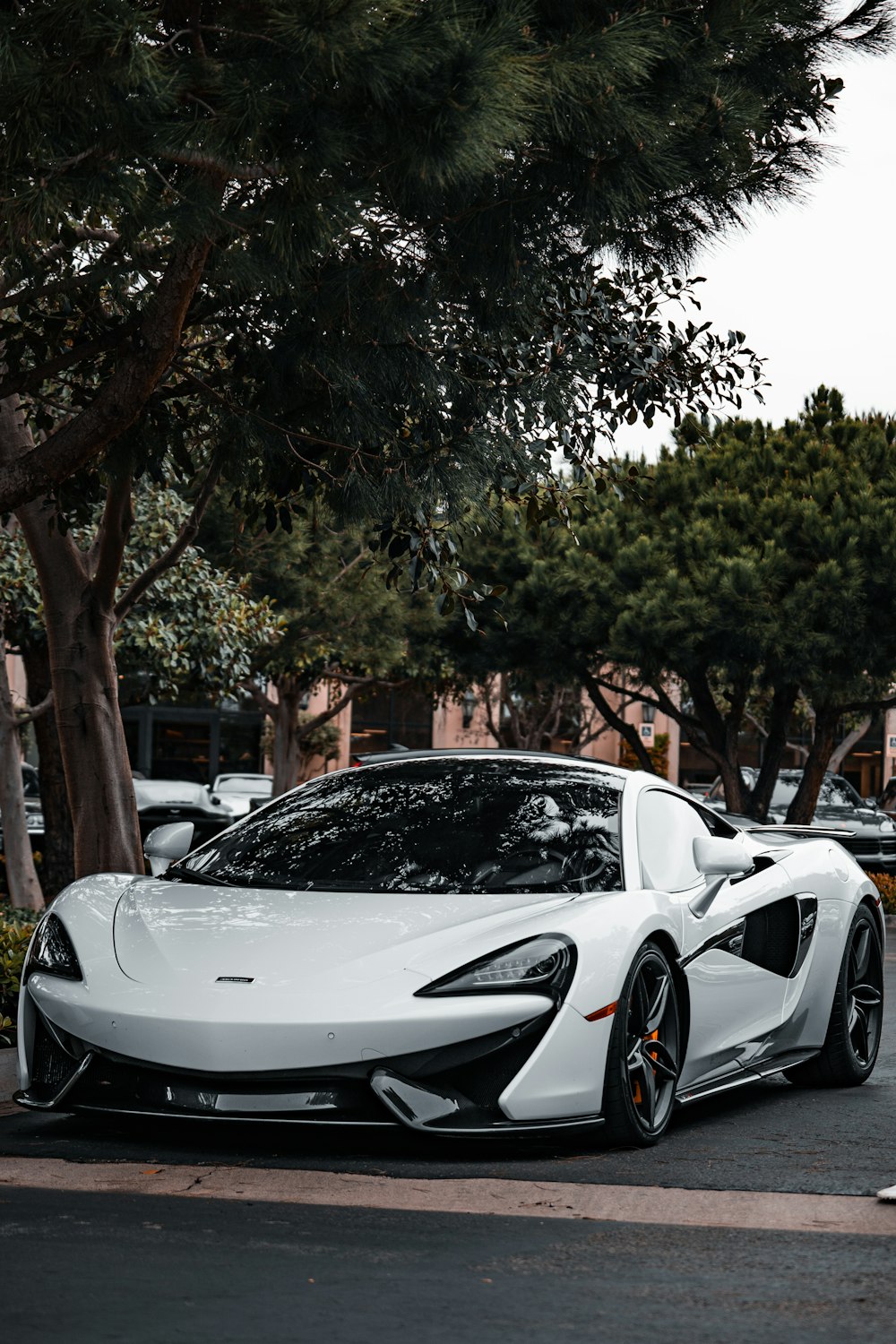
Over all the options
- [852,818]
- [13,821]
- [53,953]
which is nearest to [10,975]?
[53,953]

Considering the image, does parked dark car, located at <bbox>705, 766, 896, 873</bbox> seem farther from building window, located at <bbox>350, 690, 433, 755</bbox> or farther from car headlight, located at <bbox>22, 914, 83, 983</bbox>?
building window, located at <bbox>350, 690, 433, 755</bbox>

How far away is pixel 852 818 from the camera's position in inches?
971

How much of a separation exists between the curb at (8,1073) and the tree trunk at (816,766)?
17.2 metres

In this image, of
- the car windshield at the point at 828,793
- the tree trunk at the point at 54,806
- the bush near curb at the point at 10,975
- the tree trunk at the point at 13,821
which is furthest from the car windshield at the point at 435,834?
the car windshield at the point at 828,793

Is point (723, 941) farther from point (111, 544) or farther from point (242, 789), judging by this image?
point (242, 789)

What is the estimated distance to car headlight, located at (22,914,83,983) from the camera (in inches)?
228

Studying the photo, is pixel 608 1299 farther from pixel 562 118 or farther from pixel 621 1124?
pixel 562 118

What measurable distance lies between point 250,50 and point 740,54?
2.05m

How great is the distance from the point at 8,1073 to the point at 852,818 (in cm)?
1921

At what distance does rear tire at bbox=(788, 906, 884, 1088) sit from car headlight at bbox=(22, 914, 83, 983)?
3336 millimetres

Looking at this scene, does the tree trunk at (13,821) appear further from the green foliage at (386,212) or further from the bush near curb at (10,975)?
the bush near curb at (10,975)

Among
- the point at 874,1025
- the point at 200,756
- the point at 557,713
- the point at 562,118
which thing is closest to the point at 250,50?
the point at 562,118

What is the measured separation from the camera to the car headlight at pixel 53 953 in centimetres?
→ 580

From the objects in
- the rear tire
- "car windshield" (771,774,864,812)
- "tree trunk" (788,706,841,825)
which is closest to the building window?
"car windshield" (771,774,864,812)
